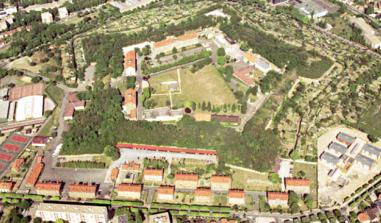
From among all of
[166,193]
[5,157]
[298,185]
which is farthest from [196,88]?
[5,157]

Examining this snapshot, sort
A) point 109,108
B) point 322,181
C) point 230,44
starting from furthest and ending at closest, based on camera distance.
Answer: point 230,44 < point 109,108 < point 322,181

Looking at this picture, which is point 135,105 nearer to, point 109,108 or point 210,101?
point 109,108

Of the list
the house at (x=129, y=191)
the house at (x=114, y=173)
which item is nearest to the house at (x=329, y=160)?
the house at (x=129, y=191)

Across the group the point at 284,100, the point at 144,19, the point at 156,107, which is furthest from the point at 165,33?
the point at 284,100

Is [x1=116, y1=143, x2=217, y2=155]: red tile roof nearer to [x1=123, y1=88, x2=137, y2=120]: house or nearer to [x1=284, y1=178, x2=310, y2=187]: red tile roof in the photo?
[x1=123, y1=88, x2=137, y2=120]: house

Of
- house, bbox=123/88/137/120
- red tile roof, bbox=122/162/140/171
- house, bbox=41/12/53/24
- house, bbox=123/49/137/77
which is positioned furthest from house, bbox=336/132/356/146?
house, bbox=41/12/53/24

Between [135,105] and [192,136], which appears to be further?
[135,105]
